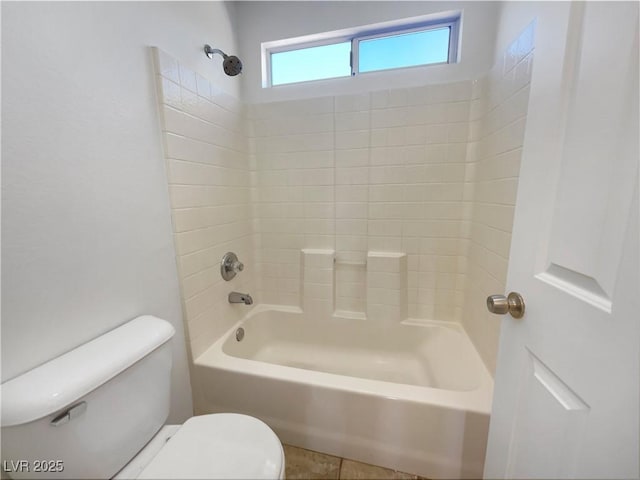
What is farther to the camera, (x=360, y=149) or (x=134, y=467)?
(x=360, y=149)

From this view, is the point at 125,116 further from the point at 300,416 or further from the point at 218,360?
the point at 300,416

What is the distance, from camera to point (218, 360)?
1.27m

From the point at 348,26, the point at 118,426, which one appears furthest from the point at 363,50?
the point at 118,426

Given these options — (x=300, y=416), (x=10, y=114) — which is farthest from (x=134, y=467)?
(x=10, y=114)

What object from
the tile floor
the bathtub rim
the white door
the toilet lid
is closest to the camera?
the white door

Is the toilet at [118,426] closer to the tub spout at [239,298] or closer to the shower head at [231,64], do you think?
the tub spout at [239,298]

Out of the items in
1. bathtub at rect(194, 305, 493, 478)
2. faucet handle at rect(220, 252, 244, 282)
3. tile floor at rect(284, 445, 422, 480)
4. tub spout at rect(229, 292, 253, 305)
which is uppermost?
faucet handle at rect(220, 252, 244, 282)

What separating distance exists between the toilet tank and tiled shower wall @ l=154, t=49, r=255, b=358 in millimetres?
376

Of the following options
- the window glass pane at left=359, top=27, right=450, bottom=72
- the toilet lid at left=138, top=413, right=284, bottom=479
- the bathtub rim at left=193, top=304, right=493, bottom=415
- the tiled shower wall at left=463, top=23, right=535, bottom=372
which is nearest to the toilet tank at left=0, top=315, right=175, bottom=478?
the toilet lid at left=138, top=413, right=284, bottom=479

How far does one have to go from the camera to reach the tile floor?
1121 mm

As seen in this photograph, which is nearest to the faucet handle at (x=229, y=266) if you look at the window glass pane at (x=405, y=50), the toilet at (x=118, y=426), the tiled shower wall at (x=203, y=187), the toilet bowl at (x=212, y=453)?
the tiled shower wall at (x=203, y=187)

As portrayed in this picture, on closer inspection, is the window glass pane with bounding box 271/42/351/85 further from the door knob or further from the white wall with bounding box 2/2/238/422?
the door knob

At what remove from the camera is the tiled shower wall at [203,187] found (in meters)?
1.11

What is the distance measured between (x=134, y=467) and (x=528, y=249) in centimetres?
126
